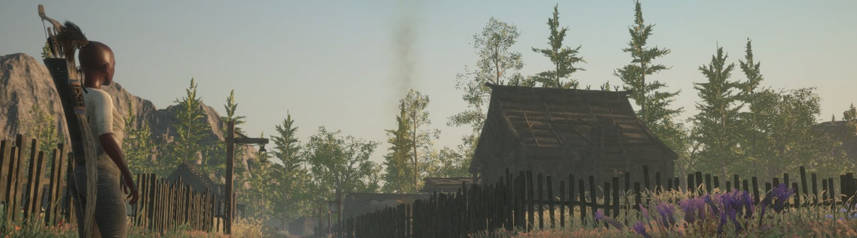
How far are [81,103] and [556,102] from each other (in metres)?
26.6

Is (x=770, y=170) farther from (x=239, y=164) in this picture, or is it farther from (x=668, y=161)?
(x=239, y=164)

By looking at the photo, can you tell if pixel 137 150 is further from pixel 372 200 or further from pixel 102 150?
pixel 102 150

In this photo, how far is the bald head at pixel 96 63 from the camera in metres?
4.84

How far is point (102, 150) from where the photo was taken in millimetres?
5012

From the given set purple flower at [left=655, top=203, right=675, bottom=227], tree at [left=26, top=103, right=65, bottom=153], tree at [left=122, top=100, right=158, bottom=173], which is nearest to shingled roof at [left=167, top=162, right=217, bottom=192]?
tree at [left=122, top=100, right=158, bottom=173]

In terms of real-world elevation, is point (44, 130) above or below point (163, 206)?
above

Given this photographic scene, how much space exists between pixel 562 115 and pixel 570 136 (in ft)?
5.23

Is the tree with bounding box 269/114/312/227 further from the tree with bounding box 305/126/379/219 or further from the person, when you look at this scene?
the person

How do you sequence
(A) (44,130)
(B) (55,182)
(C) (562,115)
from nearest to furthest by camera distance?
1. (B) (55,182)
2. (C) (562,115)
3. (A) (44,130)

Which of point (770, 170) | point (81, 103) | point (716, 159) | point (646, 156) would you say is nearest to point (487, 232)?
point (81, 103)

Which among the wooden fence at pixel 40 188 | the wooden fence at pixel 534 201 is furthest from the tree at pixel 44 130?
the wooden fence at pixel 40 188

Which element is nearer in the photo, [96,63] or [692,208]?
[692,208]

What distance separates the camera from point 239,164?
73.9m

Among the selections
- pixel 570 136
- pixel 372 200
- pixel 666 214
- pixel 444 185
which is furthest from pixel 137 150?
pixel 666 214
